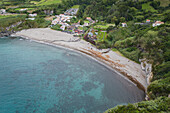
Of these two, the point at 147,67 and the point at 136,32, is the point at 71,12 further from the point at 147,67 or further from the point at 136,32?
the point at 147,67

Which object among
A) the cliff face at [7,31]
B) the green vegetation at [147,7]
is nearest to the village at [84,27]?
the cliff face at [7,31]

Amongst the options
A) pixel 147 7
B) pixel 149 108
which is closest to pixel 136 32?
pixel 147 7

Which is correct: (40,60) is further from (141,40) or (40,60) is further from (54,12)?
(54,12)

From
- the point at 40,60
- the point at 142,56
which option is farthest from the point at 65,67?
the point at 142,56

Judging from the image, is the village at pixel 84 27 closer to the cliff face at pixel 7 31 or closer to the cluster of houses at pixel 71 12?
the cluster of houses at pixel 71 12

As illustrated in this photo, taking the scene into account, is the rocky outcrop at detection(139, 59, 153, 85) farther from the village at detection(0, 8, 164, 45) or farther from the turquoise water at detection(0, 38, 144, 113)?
the village at detection(0, 8, 164, 45)

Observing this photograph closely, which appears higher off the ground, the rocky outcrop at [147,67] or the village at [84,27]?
the village at [84,27]
